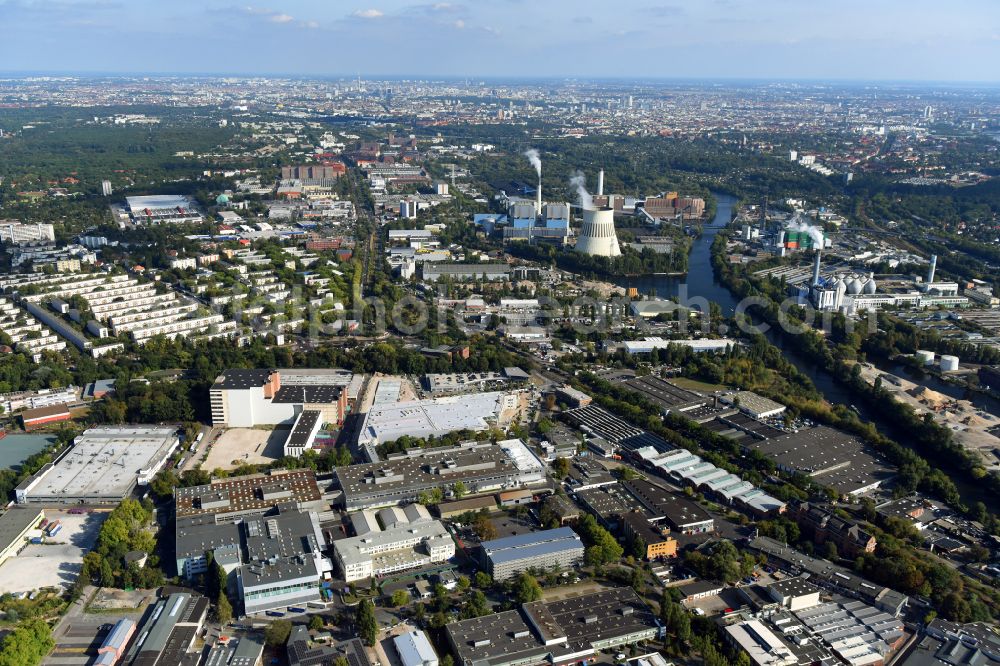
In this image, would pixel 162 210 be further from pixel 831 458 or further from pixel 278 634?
pixel 831 458

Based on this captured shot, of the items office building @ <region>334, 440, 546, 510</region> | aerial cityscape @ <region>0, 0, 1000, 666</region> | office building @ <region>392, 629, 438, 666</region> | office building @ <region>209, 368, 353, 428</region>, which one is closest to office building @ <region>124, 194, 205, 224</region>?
aerial cityscape @ <region>0, 0, 1000, 666</region>

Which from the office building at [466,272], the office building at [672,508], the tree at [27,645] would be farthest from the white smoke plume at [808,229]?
the tree at [27,645]

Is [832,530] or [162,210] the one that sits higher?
[162,210]

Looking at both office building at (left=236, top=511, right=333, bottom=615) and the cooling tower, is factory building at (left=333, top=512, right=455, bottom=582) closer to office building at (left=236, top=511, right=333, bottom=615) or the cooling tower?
office building at (left=236, top=511, right=333, bottom=615)

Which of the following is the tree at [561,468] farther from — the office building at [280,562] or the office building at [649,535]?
the office building at [280,562]

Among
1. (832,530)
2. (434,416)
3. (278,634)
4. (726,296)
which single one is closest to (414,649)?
(278,634)

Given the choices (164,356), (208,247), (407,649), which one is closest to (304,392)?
(164,356)
